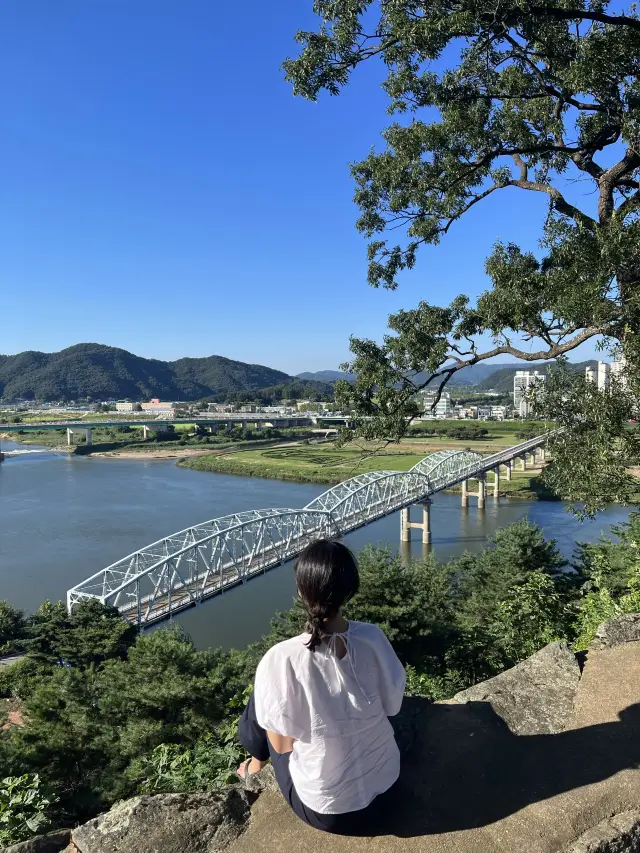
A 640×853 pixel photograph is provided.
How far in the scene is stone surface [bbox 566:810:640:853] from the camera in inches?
58.3

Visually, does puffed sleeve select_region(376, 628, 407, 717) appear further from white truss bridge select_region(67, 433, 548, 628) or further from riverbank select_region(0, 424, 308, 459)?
riverbank select_region(0, 424, 308, 459)

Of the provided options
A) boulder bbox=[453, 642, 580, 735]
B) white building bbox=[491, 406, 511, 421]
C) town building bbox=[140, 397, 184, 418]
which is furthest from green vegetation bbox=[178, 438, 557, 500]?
town building bbox=[140, 397, 184, 418]

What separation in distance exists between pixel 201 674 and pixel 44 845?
5.41 m

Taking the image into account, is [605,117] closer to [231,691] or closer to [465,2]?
[465,2]

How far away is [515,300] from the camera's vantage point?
432 centimetres

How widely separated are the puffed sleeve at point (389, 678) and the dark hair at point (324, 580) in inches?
7.4

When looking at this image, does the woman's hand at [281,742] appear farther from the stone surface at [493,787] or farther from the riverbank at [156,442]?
the riverbank at [156,442]

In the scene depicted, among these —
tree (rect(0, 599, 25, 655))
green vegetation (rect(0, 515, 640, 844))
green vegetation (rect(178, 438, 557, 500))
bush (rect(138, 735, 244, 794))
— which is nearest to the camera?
bush (rect(138, 735, 244, 794))

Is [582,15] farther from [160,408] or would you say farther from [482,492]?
[160,408]

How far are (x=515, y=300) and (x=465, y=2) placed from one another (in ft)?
6.79

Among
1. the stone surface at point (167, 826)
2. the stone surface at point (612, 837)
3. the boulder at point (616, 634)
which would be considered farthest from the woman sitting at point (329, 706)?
the boulder at point (616, 634)

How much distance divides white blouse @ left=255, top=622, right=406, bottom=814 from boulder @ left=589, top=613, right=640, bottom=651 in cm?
192

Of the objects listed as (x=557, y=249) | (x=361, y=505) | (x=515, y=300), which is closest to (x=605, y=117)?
(x=557, y=249)

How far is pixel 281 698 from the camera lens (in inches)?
52.8
